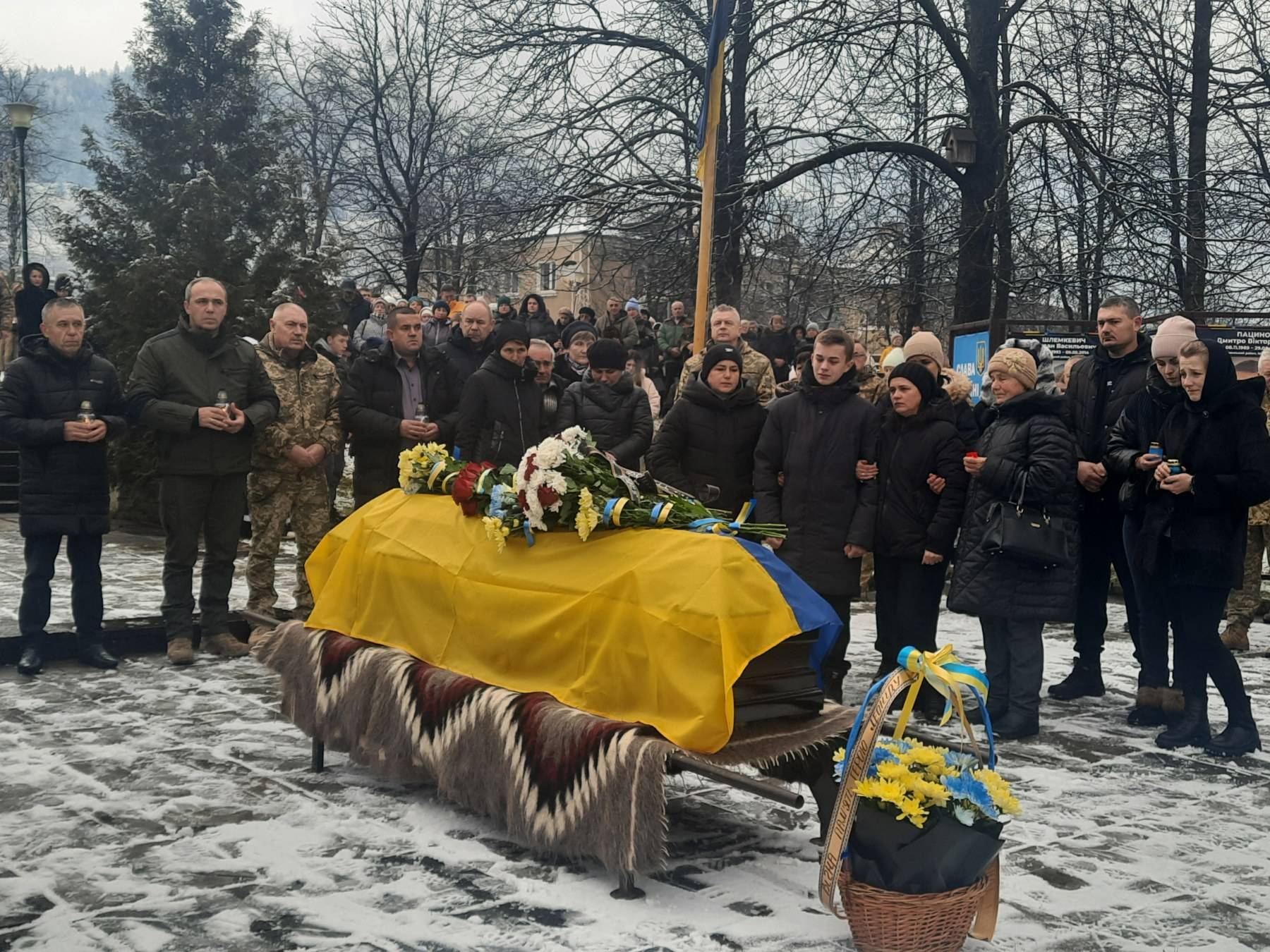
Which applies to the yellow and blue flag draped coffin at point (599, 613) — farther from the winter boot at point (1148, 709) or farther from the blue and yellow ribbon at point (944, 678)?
the winter boot at point (1148, 709)

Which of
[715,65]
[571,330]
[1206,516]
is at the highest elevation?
[715,65]

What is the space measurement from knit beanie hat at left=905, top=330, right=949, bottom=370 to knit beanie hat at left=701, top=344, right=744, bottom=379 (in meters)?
0.92

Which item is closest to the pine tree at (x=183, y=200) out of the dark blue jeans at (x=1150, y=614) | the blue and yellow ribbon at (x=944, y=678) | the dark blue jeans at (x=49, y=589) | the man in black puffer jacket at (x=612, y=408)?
the dark blue jeans at (x=49, y=589)

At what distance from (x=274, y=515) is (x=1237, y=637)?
644 cm

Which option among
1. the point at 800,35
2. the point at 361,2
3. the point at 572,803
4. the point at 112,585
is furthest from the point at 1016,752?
the point at 361,2

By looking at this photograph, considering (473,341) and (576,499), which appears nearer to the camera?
(576,499)

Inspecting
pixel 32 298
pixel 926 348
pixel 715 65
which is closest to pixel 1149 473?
pixel 926 348

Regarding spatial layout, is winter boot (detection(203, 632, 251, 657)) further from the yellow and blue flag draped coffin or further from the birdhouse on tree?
the birdhouse on tree

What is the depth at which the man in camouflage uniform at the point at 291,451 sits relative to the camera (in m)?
8.40

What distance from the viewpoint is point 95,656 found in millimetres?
7621

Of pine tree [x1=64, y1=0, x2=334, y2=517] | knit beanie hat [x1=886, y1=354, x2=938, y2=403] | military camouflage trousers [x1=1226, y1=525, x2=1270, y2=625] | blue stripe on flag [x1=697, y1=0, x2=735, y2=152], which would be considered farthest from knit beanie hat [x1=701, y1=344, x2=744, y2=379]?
pine tree [x1=64, y1=0, x2=334, y2=517]

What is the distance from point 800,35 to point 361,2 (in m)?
24.9

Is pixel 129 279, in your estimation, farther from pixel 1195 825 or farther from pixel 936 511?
pixel 1195 825

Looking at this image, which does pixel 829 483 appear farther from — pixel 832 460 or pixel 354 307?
pixel 354 307
